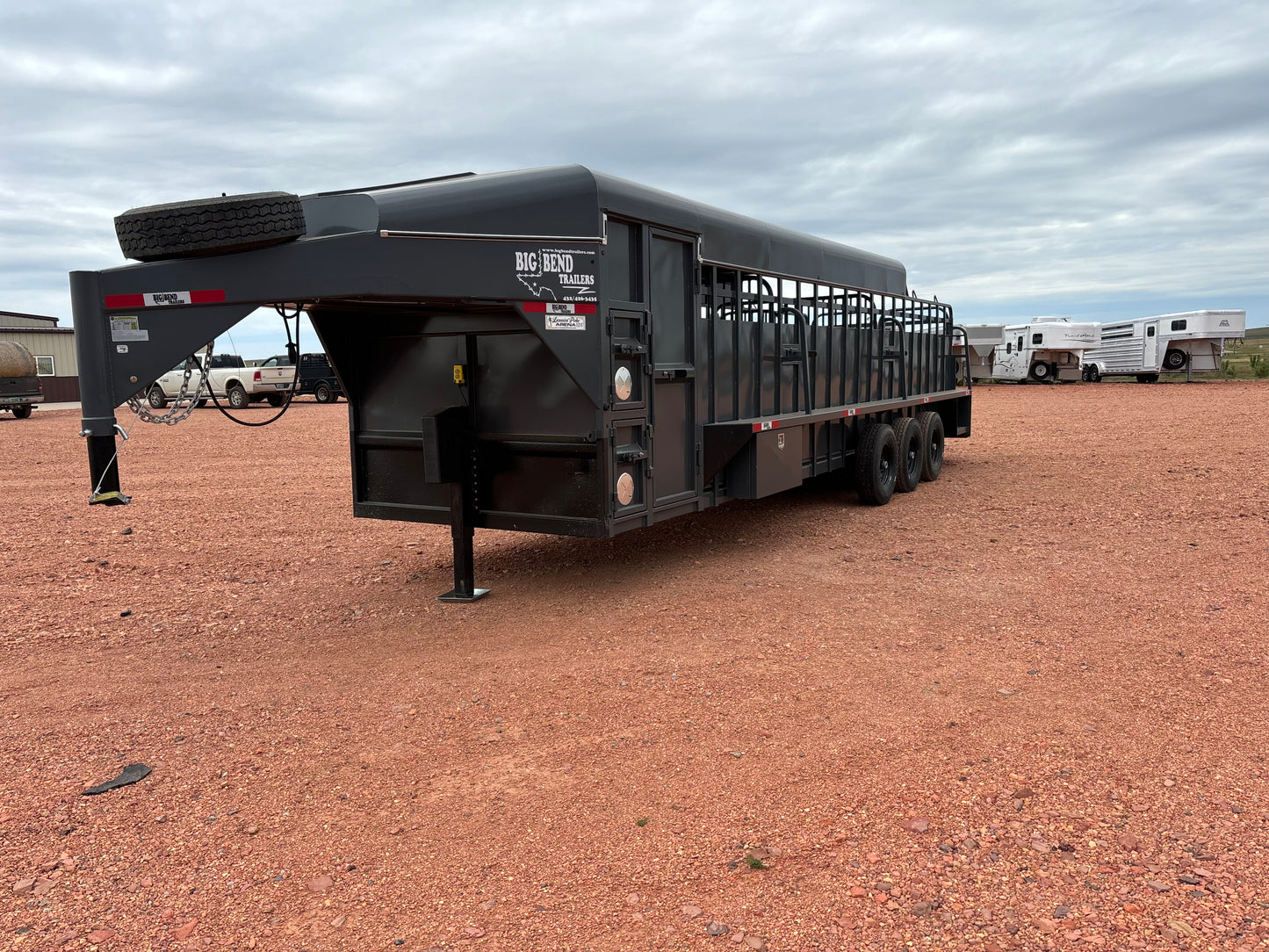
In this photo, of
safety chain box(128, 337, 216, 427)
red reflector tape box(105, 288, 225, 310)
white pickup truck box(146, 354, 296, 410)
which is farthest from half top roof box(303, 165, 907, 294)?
white pickup truck box(146, 354, 296, 410)

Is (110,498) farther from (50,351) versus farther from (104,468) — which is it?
(50,351)

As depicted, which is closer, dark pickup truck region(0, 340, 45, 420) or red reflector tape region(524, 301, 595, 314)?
red reflector tape region(524, 301, 595, 314)

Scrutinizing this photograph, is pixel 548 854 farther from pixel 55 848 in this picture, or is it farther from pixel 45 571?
pixel 45 571

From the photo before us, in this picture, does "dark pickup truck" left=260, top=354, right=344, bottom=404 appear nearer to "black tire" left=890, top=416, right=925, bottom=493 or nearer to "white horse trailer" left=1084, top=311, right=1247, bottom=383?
"black tire" left=890, top=416, right=925, bottom=493

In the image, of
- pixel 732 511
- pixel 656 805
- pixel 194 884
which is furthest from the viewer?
pixel 732 511

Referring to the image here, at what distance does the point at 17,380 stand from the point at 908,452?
902 inches

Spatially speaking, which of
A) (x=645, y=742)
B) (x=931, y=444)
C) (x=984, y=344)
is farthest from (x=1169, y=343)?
(x=645, y=742)

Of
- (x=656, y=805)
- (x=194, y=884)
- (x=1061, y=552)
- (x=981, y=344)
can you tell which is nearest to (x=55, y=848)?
(x=194, y=884)

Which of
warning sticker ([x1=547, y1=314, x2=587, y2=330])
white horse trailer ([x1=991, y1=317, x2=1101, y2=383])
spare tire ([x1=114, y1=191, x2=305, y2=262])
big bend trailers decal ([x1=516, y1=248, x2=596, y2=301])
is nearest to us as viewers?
spare tire ([x1=114, y1=191, x2=305, y2=262])

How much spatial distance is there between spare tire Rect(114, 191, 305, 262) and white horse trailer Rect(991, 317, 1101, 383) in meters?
33.2

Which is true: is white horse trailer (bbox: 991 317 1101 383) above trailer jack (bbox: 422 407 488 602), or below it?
above

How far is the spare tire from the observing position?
15.5ft

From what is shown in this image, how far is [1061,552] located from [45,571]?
8.09m

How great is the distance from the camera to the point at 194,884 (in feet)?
9.93
